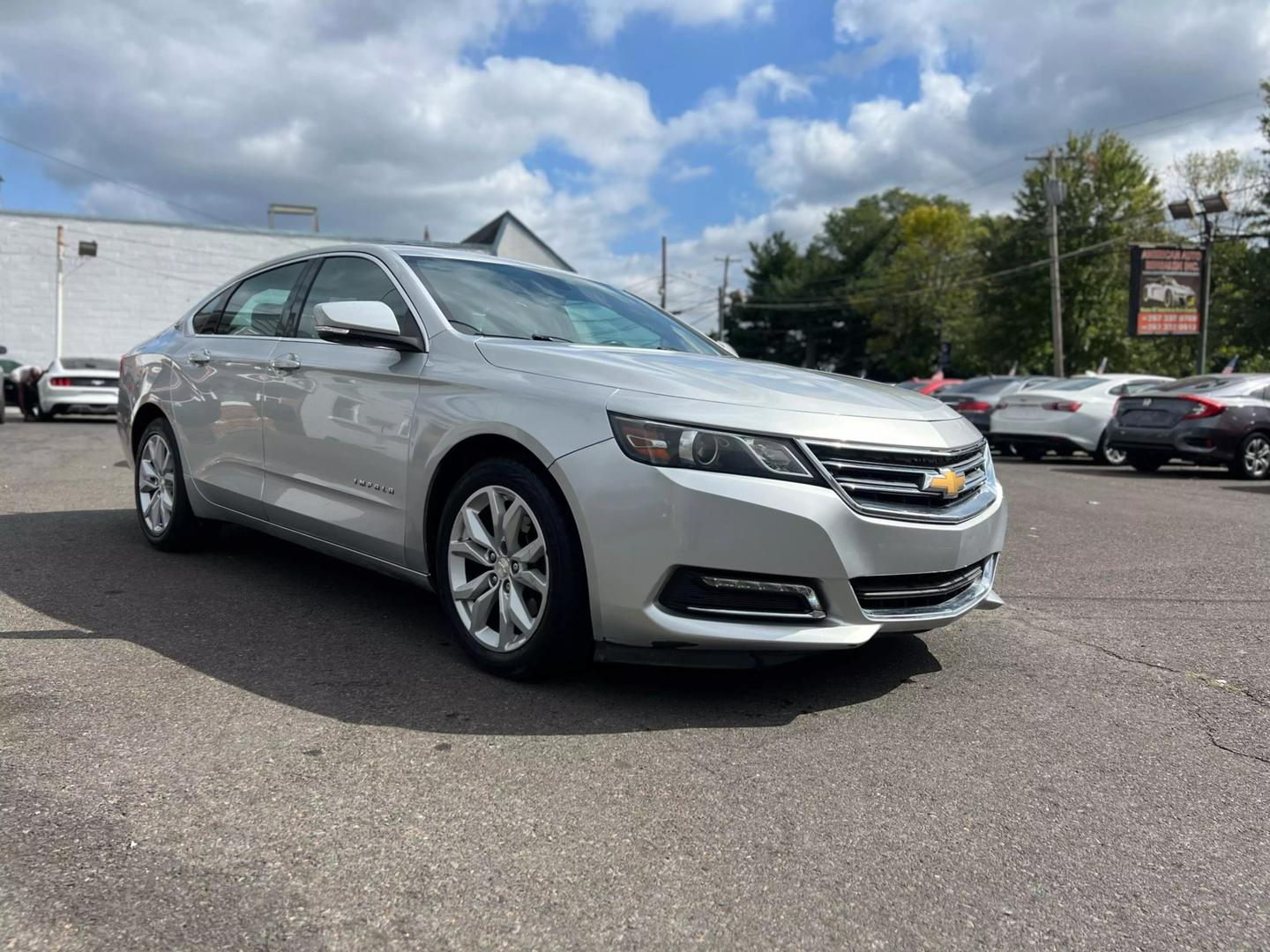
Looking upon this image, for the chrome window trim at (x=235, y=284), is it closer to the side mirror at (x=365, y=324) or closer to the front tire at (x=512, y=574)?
the side mirror at (x=365, y=324)

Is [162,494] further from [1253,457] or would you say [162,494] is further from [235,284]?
[1253,457]

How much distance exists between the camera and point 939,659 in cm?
405

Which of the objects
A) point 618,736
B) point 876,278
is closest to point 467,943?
point 618,736

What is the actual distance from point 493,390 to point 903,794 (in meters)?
1.81

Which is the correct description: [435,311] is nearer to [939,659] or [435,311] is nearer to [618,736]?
[618,736]

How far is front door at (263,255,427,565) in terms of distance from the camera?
395 cm

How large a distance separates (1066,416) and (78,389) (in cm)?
1570

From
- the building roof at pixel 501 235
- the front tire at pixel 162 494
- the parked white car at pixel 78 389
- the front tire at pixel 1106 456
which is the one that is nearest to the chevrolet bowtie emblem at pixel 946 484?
the front tire at pixel 162 494

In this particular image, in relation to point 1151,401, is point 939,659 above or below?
below

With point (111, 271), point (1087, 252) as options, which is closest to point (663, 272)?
point (1087, 252)

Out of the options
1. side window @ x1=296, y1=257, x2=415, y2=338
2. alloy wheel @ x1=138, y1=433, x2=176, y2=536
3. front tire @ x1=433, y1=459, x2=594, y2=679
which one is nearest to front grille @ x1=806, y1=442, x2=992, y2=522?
front tire @ x1=433, y1=459, x2=594, y2=679

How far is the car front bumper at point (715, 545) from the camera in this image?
3109 mm

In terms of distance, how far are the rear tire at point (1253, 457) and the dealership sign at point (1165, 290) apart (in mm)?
20556

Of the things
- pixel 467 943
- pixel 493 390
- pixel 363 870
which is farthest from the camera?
pixel 493 390
